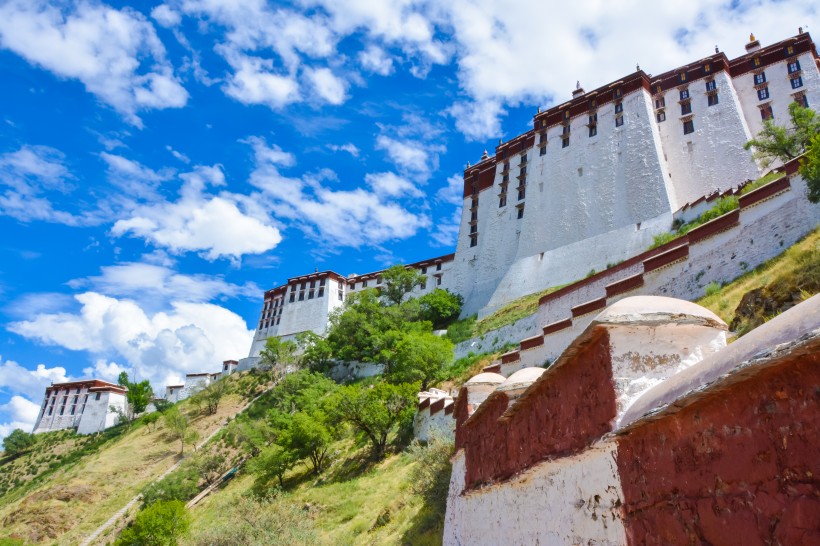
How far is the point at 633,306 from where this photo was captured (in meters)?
4.55

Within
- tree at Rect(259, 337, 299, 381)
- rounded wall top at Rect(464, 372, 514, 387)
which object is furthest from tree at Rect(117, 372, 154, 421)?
rounded wall top at Rect(464, 372, 514, 387)

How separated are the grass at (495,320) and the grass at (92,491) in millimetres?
23566

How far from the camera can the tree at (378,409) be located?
21.5m

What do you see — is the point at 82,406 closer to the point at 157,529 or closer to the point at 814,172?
the point at 157,529

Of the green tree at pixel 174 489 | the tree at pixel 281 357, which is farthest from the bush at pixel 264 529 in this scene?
the tree at pixel 281 357

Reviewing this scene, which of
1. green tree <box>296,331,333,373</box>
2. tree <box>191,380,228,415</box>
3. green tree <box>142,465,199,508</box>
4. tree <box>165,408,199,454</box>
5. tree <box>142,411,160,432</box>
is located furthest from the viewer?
tree <box>142,411,160,432</box>

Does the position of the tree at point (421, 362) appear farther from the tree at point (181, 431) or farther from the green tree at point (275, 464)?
the tree at point (181, 431)

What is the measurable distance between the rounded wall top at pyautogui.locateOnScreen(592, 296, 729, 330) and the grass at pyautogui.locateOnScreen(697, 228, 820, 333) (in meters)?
6.19

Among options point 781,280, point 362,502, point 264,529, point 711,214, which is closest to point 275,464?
point 362,502

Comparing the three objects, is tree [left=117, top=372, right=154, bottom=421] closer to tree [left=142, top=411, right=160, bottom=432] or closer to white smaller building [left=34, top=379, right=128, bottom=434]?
white smaller building [left=34, top=379, right=128, bottom=434]

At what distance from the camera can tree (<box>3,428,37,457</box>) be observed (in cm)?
6524

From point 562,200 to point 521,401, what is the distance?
122 feet

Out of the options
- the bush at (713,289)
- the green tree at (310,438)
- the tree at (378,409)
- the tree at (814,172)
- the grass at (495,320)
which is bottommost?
the green tree at (310,438)

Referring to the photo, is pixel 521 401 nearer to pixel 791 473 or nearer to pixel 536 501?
pixel 536 501
